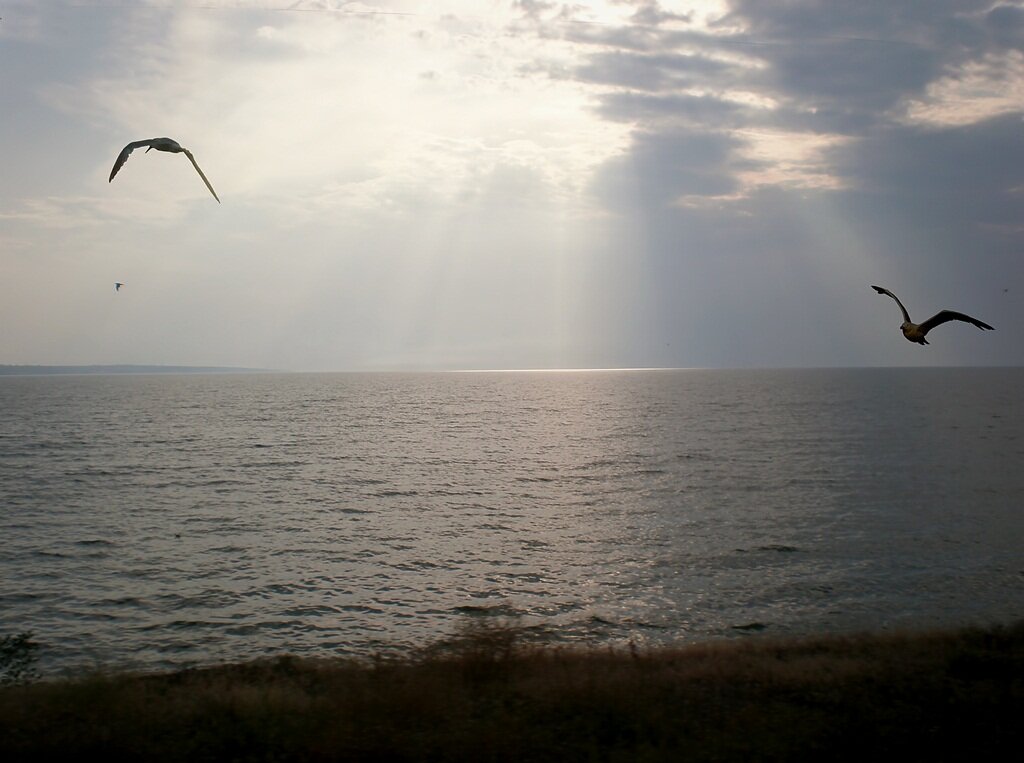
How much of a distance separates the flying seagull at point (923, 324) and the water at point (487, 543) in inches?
439

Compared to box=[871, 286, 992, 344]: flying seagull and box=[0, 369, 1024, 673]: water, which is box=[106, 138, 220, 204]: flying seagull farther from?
box=[0, 369, 1024, 673]: water

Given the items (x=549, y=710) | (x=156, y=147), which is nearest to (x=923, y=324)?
(x=549, y=710)

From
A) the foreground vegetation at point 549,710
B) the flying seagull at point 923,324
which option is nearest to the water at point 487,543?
the foreground vegetation at point 549,710

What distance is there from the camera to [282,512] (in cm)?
3838

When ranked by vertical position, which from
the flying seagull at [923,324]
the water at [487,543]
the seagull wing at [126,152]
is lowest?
the water at [487,543]

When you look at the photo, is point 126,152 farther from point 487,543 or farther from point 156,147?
point 487,543

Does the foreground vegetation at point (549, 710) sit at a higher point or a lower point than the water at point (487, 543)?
higher

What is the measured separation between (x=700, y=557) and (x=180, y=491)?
103 feet

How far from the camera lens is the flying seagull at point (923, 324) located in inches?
401

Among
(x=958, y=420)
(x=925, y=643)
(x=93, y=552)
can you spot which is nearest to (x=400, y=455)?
(x=93, y=552)

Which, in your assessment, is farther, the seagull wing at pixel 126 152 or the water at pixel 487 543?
the water at pixel 487 543

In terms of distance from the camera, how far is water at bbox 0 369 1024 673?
2136 centimetres

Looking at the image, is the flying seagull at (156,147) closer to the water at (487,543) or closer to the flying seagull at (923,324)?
the flying seagull at (923,324)

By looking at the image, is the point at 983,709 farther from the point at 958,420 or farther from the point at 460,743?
the point at 958,420
